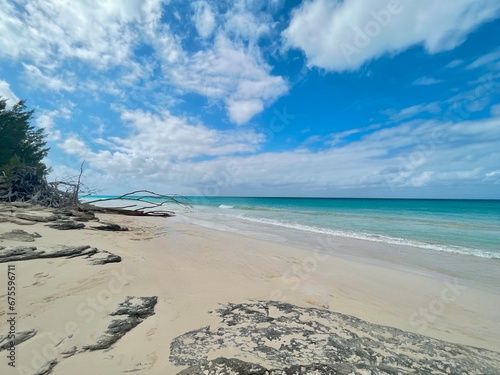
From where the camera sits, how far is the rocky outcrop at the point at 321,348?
7.06 feet

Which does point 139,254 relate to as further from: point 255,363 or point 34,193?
point 34,193

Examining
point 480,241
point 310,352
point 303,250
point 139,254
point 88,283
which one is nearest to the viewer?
point 310,352

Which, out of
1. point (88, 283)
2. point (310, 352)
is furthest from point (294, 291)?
point (88, 283)

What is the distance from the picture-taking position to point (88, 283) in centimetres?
395

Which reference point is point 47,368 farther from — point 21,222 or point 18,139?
point 18,139

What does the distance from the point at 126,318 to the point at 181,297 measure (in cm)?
100

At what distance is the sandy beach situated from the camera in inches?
89.3

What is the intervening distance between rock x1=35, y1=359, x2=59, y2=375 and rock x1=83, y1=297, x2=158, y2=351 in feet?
0.84

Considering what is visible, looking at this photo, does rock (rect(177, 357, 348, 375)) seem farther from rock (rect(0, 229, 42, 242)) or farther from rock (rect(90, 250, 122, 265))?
rock (rect(0, 229, 42, 242))

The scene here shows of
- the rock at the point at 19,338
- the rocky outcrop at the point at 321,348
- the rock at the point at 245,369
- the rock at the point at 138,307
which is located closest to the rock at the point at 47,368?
the rock at the point at 19,338

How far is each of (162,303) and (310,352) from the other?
2.36 m

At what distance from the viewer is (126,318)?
288 centimetres

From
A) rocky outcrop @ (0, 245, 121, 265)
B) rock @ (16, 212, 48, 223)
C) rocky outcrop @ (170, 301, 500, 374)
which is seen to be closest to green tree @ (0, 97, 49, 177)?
rock @ (16, 212, 48, 223)

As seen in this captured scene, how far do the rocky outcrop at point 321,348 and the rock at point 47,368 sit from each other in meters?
1.07
